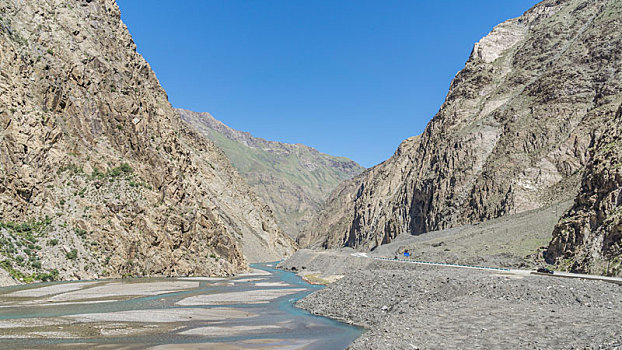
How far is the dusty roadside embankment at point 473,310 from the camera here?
1880 centimetres

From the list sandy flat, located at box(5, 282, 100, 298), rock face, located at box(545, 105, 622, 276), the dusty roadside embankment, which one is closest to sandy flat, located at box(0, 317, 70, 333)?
sandy flat, located at box(5, 282, 100, 298)

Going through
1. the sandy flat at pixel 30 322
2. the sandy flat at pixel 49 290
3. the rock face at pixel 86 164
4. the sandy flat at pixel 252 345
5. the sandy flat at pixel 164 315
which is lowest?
the sandy flat at pixel 252 345

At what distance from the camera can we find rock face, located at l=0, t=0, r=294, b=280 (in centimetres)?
4922

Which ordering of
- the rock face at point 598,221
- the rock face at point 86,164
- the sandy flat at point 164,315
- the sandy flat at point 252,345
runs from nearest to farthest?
the sandy flat at point 252,345 → the sandy flat at point 164,315 → the rock face at point 598,221 → the rock face at point 86,164

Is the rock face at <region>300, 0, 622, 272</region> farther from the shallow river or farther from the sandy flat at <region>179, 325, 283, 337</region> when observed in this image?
the sandy flat at <region>179, 325, 283, 337</region>

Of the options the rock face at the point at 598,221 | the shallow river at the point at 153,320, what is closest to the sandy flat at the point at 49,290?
the shallow river at the point at 153,320

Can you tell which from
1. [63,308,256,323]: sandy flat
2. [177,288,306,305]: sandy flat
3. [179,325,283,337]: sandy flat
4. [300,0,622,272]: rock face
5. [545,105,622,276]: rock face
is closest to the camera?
[179,325,283,337]: sandy flat

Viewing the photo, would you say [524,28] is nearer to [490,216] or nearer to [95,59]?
[490,216]

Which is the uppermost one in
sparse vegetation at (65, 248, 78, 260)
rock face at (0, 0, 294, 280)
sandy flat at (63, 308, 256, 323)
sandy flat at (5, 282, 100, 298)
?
rock face at (0, 0, 294, 280)

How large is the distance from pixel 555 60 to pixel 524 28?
104 feet

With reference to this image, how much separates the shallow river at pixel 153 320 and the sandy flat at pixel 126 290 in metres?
0.08

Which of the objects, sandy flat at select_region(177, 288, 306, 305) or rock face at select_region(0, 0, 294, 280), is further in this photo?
rock face at select_region(0, 0, 294, 280)

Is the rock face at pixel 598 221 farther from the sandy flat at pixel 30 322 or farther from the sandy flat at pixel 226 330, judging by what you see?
the sandy flat at pixel 30 322

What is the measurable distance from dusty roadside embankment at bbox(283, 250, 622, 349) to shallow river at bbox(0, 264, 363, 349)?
9.00 feet
